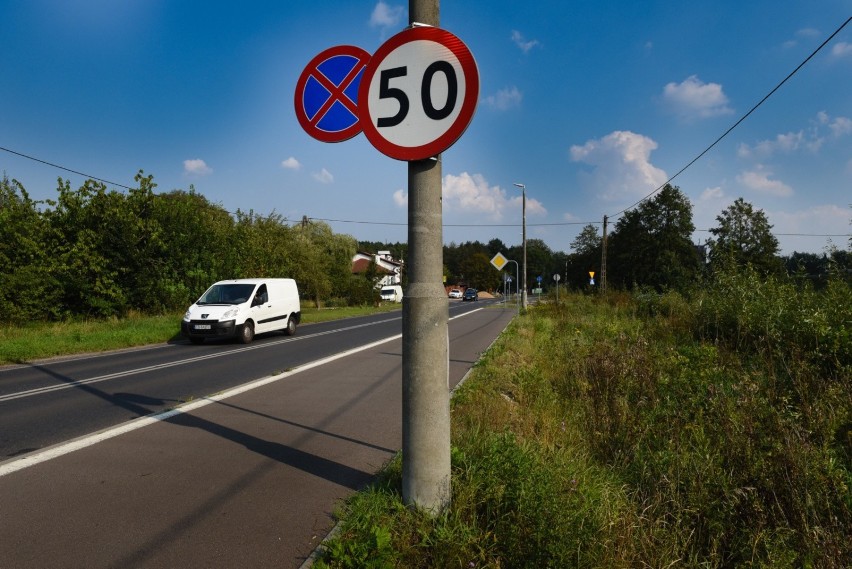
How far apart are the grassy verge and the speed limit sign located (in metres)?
12.9

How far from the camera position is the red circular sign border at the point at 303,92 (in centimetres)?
369

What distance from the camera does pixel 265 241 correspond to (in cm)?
2808

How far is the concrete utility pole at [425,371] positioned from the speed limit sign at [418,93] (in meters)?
0.18

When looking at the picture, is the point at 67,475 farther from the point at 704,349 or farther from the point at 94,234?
the point at 94,234

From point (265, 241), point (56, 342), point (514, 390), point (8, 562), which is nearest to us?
point (8, 562)

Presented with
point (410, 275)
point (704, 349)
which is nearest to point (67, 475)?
point (410, 275)

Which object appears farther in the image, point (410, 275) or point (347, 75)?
point (347, 75)

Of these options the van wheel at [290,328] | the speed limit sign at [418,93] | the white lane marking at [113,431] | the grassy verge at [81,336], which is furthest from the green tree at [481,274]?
the speed limit sign at [418,93]

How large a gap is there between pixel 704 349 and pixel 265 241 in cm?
2460

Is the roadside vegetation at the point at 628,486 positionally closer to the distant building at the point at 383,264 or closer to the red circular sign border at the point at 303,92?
the red circular sign border at the point at 303,92

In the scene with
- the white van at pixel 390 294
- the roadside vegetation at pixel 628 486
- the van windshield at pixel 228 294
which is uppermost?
the van windshield at pixel 228 294

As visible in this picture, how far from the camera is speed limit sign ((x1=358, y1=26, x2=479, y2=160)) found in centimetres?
283

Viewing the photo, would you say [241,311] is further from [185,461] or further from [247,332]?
[185,461]

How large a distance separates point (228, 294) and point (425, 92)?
14.9m
